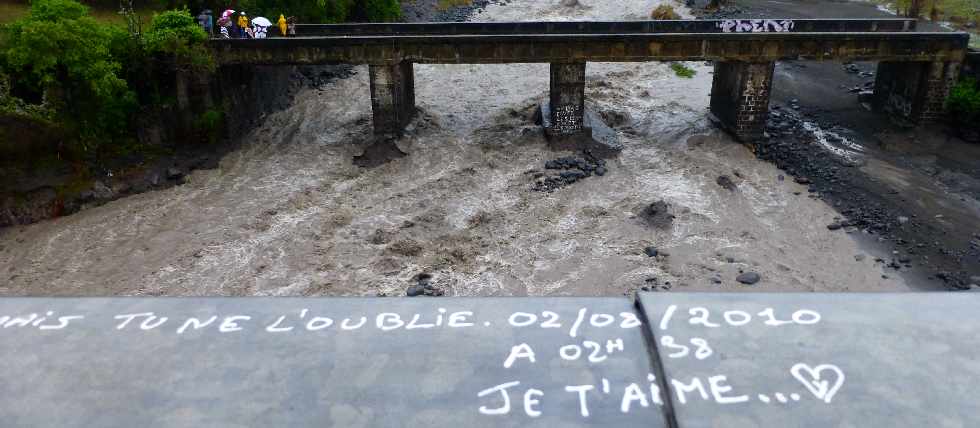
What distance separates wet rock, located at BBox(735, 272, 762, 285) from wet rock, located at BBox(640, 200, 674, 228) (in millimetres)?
3628

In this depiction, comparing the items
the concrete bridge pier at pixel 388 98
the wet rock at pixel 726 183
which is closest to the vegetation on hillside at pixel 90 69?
the concrete bridge pier at pixel 388 98

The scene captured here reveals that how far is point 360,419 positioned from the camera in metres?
4.24

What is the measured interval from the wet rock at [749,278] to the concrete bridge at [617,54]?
11.6 m

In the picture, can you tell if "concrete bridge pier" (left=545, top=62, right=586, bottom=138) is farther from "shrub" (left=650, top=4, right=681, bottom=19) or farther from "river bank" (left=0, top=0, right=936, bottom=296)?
"shrub" (left=650, top=4, right=681, bottom=19)

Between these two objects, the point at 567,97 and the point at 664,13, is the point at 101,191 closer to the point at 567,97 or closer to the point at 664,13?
the point at 567,97

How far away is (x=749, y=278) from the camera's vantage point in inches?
794

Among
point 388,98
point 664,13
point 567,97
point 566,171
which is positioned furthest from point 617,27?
point 664,13

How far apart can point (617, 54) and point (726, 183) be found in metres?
7.32

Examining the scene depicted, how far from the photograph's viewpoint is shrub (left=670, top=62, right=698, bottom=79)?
132 feet

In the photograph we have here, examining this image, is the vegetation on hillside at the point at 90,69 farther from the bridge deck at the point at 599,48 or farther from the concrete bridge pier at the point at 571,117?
the concrete bridge pier at the point at 571,117

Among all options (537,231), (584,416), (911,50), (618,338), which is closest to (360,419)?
(584,416)

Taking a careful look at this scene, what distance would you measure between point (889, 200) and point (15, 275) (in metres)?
28.6

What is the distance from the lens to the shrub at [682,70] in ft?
132

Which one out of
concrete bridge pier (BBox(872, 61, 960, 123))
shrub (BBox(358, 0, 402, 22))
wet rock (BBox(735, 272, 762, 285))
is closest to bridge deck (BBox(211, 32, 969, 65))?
concrete bridge pier (BBox(872, 61, 960, 123))
